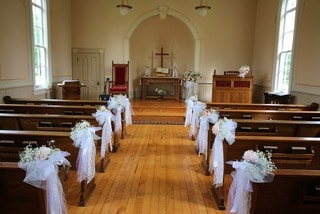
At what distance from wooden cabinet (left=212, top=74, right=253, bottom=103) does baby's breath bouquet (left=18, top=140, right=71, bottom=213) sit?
20.0 ft

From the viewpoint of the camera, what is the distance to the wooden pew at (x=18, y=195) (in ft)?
5.34

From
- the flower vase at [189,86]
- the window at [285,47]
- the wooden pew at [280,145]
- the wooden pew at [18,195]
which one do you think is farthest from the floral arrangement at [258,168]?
the flower vase at [189,86]

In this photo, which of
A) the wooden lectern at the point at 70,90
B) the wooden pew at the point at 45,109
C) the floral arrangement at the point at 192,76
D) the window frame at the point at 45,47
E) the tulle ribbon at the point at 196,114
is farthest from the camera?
the floral arrangement at the point at 192,76

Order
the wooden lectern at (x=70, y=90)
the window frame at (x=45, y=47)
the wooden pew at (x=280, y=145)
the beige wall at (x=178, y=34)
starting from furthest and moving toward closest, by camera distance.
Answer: the beige wall at (x=178, y=34) → the wooden lectern at (x=70, y=90) → the window frame at (x=45, y=47) → the wooden pew at (x=280, y=145)

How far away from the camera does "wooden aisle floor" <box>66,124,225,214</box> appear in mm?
2506

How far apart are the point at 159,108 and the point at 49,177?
5627 mm

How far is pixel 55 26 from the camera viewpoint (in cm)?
757

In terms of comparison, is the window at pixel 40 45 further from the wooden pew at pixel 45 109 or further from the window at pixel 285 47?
the window at pixel 285 47

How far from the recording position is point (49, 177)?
1.56 metres

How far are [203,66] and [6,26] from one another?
5852 millimetres

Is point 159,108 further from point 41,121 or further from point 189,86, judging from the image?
point 41,121

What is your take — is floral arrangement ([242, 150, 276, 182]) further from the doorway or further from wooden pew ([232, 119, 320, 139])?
the doorway

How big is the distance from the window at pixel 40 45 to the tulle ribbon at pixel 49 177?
5341 mm

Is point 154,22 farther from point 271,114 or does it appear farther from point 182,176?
point 182,176
